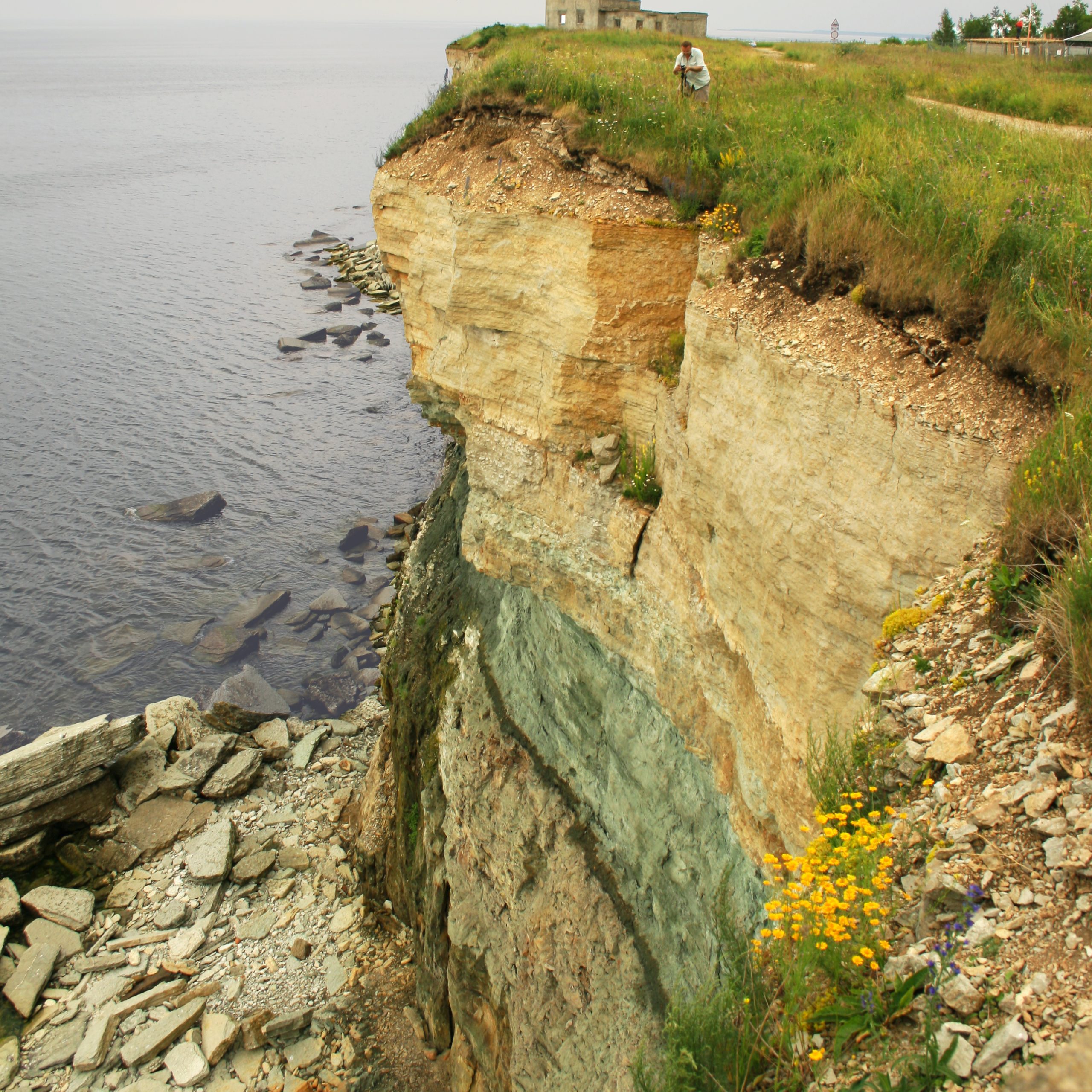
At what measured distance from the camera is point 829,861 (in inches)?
175

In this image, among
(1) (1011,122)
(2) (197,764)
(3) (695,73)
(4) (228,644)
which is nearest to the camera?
(1) (1011,122)

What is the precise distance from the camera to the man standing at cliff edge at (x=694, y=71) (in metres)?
13.0

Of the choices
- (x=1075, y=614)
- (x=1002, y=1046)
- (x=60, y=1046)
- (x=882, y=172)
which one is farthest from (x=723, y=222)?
(x=60, y=1046)

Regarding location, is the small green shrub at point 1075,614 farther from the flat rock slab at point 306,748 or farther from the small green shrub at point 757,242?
the flat rock slab at point 306,748

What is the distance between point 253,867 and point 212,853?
97 centimetres

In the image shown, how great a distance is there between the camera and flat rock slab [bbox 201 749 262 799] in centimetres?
1888

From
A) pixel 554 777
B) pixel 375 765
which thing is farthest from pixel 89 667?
pixel 554 777

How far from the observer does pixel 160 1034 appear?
13.9 meters

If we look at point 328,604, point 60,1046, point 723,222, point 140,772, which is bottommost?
point 60,1046

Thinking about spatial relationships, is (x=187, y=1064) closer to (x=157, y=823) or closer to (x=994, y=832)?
(x=157, y=823)

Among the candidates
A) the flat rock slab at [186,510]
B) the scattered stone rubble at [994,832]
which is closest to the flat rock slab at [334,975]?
the scattered stone rubble at [994,832]

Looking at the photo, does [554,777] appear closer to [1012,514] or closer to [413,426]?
[1012,514]

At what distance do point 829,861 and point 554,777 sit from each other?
7316mm

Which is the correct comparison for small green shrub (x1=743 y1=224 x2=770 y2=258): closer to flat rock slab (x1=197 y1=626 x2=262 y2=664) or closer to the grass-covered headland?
the grass-covered headland
